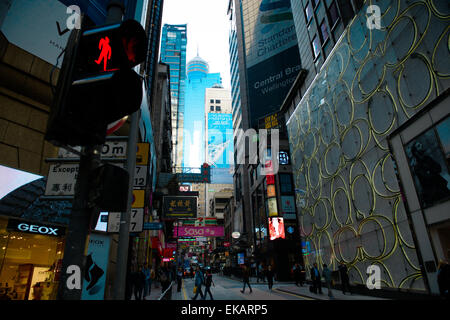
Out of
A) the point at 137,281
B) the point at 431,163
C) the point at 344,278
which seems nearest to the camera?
the point at 431,163

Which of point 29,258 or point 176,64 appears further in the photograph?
point 176,64

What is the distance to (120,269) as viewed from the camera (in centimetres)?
455

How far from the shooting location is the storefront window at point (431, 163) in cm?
1021

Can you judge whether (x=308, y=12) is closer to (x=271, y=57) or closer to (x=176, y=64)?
(x=271, y=57)

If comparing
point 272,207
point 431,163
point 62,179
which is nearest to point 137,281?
point 62,179

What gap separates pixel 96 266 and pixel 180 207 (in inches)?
587

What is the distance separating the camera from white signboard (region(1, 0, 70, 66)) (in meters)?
8.10

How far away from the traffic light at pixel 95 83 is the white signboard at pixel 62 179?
1.54 m

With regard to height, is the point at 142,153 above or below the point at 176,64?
below

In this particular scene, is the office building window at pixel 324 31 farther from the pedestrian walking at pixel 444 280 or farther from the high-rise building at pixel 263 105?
the pedestrian walking at pixel 444 280

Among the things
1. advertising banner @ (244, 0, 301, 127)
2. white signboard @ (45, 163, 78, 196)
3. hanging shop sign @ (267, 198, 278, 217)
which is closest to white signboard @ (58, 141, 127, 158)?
white signboard @ (45, 163, 78, 196)

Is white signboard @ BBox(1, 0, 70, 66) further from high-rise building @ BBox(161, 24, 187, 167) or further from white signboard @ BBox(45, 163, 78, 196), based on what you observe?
high-rise building @ BBox(161, 24, 187, 167)

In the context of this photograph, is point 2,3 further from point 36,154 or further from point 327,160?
point 327,160

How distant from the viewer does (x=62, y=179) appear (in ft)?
12.2
